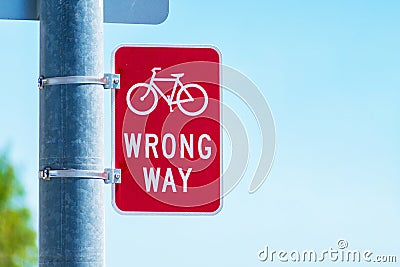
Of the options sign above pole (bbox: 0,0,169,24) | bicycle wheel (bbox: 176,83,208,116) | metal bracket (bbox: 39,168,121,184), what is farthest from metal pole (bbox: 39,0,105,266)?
bicycle wheel (bbox: 176,83,208,116)

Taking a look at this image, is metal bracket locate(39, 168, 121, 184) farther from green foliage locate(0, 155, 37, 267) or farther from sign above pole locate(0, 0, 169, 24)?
green foliage locate(0, 155, 37, 267)

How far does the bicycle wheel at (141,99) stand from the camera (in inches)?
116

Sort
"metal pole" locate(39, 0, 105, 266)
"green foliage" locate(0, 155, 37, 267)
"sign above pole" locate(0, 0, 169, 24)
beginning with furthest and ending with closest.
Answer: "green foliage" locate(0, 155, 37, 267)
"sign above pole" locate(0, 0, 169, 24)
"metal pole" locate(39, 0, 105, 266)

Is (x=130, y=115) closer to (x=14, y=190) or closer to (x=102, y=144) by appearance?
(x=102, y=144)

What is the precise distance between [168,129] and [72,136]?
0.37m

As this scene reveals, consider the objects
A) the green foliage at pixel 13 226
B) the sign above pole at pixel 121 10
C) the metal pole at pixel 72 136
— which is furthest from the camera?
the green foliage at pixel 13 226

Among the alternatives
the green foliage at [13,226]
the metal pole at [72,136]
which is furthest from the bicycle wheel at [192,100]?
the green foliage at [13,226]

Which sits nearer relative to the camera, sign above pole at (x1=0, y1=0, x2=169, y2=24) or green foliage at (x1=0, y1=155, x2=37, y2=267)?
sign above pole at (x1=0, y1=0, x2=169, y2=24)

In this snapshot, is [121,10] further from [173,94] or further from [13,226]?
[13,226]

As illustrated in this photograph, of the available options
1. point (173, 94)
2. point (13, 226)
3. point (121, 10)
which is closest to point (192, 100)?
point (173, 94)

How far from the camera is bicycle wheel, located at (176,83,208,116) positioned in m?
3.01

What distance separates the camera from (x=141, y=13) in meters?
3.00

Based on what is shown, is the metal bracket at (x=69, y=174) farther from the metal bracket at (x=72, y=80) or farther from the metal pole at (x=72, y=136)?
the metal bracket at (x=72, y=80)

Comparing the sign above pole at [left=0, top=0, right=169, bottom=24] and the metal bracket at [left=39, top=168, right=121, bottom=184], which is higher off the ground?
the sign above pole at [left=0, top=0, right=169, bottom=24]
